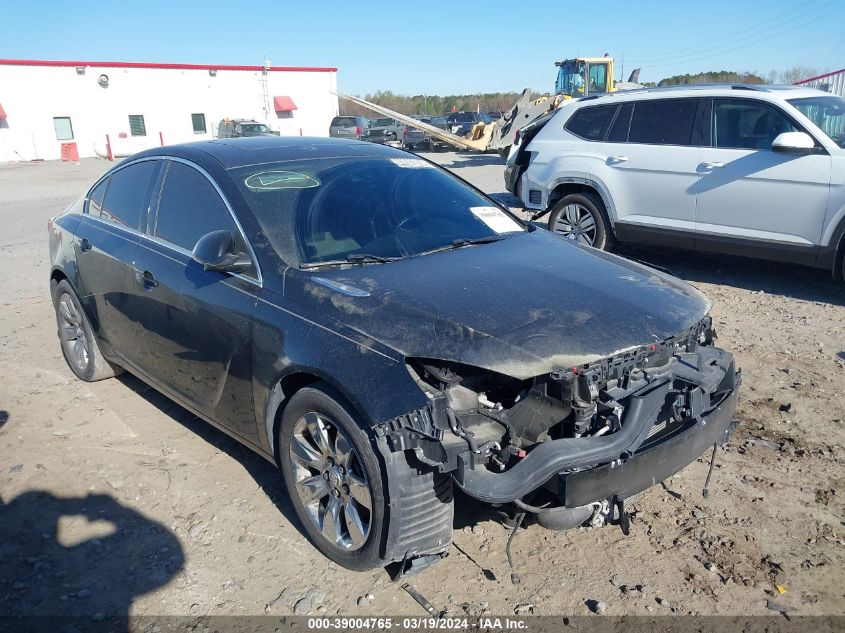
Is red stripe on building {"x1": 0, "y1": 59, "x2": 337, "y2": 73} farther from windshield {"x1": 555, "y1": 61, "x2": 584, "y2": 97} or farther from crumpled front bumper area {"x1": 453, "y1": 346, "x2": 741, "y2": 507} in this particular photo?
crumpled front bumper area {"x1": 453, "y1": 346, "x2": 741, "y2": 507}

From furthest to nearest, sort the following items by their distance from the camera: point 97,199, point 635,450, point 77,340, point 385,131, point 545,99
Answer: point 385,131 < point 545,99 < point 77,340 < point 97,199 < point 635,450

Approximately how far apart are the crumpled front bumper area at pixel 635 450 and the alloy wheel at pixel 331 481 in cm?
51

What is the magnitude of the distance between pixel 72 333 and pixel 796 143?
634cm

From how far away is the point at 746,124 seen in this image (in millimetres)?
6754

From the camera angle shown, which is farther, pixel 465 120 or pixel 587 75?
pixel 465 120

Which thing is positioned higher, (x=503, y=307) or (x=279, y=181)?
(x=279, y=181)

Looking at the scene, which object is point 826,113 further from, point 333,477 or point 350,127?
point 350,127

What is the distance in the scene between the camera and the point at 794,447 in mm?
3928

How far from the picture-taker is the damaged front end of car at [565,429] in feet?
8.43

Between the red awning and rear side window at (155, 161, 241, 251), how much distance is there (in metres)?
39.7

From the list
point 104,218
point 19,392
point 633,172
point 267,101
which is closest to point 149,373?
point 104,218

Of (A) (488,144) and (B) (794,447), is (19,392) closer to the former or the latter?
(B) (794,447)

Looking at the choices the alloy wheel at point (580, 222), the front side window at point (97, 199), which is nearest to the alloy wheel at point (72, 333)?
the front side window at point (97, 199)

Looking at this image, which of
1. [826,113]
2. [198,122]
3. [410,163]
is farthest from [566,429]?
[198,122]
